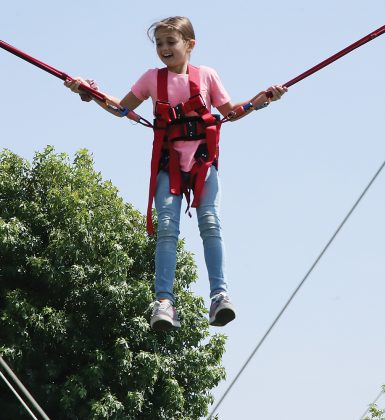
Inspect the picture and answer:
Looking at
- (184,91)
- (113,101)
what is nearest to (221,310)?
(184,91)

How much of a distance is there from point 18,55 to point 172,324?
6.16 ft

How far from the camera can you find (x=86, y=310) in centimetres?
2580

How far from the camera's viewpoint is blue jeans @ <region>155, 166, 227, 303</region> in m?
6.03

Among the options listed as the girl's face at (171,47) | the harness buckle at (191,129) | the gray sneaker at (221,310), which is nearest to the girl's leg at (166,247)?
the gray sneaker at (221,310)

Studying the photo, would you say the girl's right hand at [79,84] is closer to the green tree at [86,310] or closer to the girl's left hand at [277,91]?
the girl's left hand at [277,91]

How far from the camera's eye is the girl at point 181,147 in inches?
238

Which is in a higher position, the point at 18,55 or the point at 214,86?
the point at 214,86

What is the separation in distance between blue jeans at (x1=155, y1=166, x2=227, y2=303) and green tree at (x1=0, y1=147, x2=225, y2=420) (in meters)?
18.0

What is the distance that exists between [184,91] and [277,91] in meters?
0.60

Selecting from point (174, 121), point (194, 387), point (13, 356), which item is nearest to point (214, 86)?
point (174, 121)

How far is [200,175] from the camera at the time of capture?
619 centimetres

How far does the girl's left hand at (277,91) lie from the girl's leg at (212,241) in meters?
0.79

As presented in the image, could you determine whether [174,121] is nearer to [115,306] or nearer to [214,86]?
[214,86]

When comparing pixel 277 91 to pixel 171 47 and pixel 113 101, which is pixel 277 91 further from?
pixel 113 101
